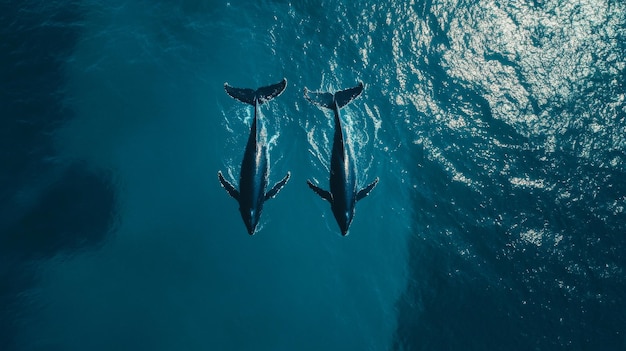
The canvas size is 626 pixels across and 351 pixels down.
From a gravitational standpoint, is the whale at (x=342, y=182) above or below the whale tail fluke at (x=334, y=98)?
below

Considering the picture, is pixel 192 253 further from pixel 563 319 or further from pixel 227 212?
pixel 563 319

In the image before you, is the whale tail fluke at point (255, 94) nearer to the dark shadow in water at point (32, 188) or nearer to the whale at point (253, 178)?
the whale at point (253, 178)

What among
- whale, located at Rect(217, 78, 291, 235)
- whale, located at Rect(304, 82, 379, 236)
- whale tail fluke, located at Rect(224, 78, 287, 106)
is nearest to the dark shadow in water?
whale tail fluke, located at Rect(224, 78, 287, 106)

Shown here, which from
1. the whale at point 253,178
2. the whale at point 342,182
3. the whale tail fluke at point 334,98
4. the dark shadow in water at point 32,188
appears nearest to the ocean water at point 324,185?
the dark shadow in water at point 32,188

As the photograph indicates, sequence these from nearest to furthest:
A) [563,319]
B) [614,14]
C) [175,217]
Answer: [563,319] < [175,217] < [614,14]

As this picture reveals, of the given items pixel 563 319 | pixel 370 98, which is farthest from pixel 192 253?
pixel 563 319

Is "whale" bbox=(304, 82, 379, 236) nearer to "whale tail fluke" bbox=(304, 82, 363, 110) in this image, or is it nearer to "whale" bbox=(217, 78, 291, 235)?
"whale tail fluke" bbox=(304, 82, 363, 110)

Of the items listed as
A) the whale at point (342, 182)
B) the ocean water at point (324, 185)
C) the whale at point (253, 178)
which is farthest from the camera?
the ocean water at point (324, 185)
